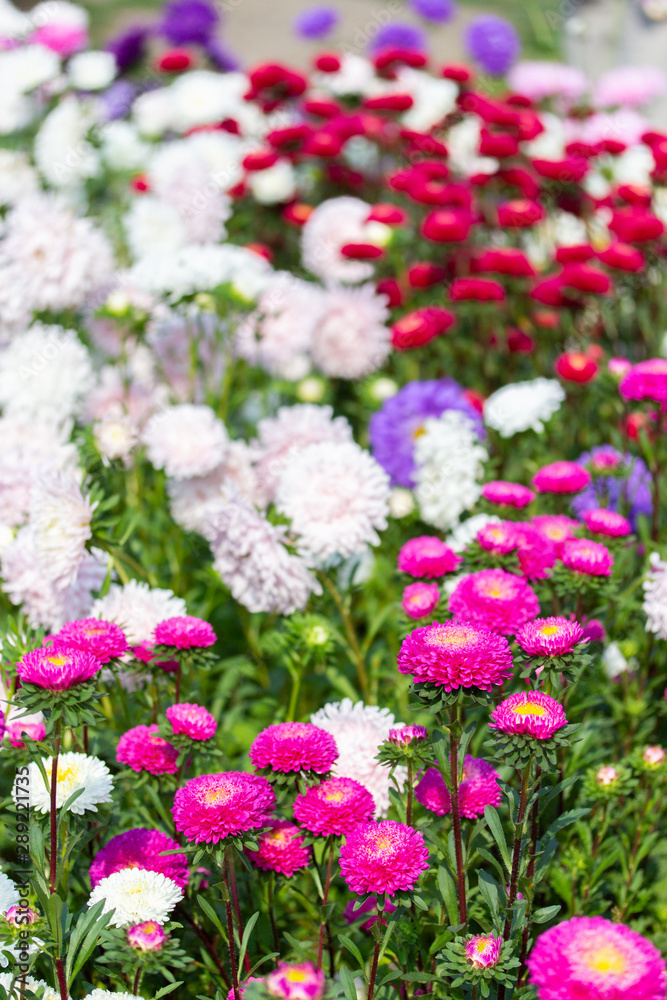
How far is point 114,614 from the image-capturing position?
83.3 inches

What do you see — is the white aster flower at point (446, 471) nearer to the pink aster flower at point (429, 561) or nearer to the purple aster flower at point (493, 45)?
the pink aster flower at point (429, 561)

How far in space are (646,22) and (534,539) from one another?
6.72 meters

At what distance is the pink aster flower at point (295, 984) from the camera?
985mm

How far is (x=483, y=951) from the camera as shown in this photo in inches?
53.1

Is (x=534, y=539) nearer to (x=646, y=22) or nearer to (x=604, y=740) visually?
(x=604, y=740)

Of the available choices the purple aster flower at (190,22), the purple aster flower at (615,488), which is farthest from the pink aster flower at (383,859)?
the purple aster flower at (190,22)

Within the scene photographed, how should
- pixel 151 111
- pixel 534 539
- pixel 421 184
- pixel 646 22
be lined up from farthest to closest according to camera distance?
pixel 646 22, pixel 151 111, pixel 421 184, pixel 534 539

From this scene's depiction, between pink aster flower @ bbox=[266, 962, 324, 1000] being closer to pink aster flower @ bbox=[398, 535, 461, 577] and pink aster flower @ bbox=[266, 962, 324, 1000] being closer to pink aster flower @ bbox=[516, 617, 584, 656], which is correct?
pink aster flower @ bbox=[516, 617, 584, 656]

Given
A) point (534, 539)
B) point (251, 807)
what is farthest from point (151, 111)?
point (251, 807)

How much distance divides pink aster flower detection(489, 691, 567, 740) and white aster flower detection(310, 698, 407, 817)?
1.53 feet

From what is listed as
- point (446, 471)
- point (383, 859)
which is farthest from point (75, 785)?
point (446, 471)

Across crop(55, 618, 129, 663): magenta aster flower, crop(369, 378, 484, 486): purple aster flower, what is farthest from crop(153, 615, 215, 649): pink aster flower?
crop(369, 378, 484, 486): purple aster flower

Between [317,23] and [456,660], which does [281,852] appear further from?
[317,23]

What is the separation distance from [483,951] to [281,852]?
1.15 ft
